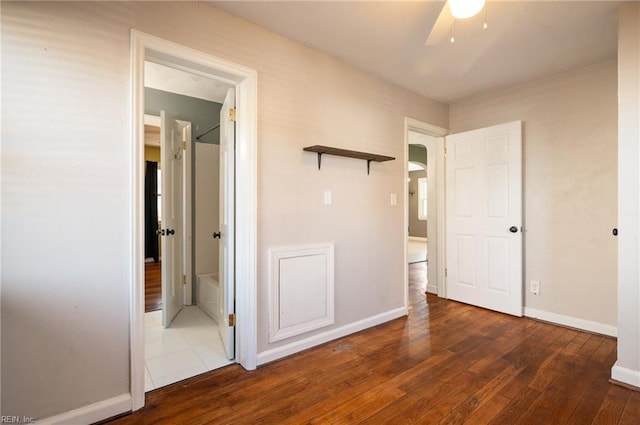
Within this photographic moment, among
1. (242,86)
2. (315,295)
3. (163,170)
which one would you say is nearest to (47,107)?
(242,86)

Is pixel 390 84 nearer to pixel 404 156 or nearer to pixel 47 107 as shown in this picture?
pixel 404 156

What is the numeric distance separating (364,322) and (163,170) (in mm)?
2404

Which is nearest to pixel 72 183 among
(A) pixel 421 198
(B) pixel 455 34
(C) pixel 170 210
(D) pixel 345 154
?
(C) pixel 170 210

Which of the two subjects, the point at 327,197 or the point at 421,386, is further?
the point at 327,197

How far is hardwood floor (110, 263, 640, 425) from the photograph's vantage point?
1663 mm

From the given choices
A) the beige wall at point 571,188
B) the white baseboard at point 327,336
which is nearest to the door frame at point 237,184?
the white baseboard at point 327,336

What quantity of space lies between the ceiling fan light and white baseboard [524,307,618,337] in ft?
9.75

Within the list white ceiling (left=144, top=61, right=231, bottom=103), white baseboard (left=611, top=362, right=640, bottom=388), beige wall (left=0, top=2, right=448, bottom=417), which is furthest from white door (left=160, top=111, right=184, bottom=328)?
white baseboard (left=611, top=362, right=640, bottom=388)

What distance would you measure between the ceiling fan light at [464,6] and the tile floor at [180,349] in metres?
2.54

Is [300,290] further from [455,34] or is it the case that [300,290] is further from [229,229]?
[455,34]

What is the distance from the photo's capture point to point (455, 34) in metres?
2.25

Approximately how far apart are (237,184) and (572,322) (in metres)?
3.32

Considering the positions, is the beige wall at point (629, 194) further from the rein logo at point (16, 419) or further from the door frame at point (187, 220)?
the door frame at point (187, 220)

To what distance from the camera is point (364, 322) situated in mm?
2871
